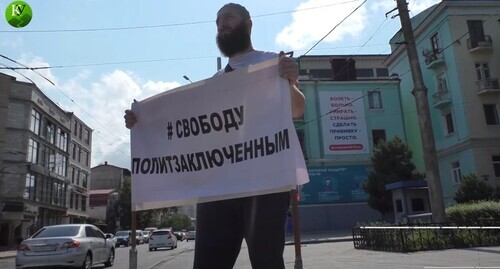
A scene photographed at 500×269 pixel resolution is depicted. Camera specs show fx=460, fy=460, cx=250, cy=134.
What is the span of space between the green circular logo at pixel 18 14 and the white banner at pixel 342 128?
28.3 metres

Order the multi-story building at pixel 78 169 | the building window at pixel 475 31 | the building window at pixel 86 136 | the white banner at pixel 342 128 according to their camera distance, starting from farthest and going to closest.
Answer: the building window at pixel 86 136
the multi-story building at pixel 78 169
the white banner at pixel 342 128
the building window at pixel 475 31

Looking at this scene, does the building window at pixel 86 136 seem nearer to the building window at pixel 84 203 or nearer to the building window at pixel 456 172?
the building window at pixel 84 203

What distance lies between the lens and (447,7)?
32125mm

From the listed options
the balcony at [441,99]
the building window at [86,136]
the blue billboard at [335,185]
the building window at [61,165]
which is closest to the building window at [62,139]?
the building window at [61,165]

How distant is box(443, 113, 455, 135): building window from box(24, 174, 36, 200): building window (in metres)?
38.1

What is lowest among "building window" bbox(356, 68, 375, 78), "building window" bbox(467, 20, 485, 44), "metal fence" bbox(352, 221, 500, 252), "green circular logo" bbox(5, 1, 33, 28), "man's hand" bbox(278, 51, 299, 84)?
"metal fence" bbox(352, 221, 500, 252)

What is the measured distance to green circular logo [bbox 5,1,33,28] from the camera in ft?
41.5

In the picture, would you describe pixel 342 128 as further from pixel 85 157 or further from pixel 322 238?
pixel 85 157

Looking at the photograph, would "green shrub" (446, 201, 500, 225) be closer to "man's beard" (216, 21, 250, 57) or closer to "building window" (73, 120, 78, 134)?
"man's beard" (216, 21, 250, 57)

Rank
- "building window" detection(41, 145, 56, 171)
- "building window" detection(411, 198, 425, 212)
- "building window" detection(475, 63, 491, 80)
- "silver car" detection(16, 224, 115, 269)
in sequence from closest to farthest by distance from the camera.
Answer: "silver car" detection(16, 224, 115, 269) → "building window" detection(411, 198, 425, 212) → "building window" detection(475, 63, 491, 80) → "building window" detection(41, 145, 56, 171)

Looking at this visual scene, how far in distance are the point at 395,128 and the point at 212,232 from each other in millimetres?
39213

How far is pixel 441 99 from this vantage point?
3347 centimetres

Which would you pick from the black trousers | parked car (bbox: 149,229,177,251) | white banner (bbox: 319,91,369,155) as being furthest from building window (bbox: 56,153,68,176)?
A: the black trousers

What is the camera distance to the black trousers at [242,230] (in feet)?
9.40
